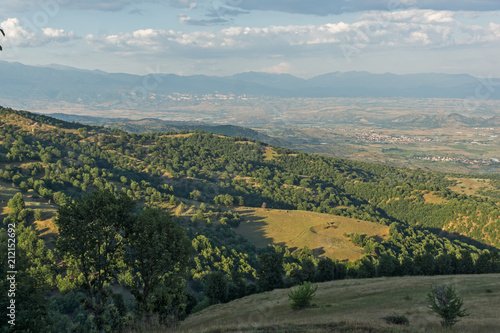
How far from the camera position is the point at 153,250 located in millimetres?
26109

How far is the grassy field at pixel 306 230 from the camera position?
319 feet

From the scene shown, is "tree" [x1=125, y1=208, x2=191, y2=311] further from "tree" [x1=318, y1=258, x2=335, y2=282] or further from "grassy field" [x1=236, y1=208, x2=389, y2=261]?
"grassy field" [x1=236, y1=208, x2=389, y2=261]

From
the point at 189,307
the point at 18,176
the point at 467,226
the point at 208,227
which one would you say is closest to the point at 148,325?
the point at 189,307

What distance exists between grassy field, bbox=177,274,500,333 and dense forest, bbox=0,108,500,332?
25.4 ft

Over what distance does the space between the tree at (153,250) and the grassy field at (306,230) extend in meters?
72.7

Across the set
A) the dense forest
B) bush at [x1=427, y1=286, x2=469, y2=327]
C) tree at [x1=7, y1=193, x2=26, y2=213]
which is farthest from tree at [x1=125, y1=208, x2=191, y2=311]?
tree at [x1=7, y1=193, x2=26, y2=213]

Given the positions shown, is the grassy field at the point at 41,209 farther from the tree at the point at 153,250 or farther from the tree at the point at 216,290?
the tree at the point at 153,250

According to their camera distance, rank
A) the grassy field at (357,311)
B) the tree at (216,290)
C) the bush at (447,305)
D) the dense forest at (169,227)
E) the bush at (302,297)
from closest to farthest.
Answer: the bush at (447,305) < the grassy field at (357,311) < the dense forest at (169,227) < the bush at (302,297) < the tree at (216,290)

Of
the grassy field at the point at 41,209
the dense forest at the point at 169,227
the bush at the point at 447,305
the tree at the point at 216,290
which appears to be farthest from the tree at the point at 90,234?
the grassy field at the point at 41,209

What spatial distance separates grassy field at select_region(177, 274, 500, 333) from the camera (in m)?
22.7

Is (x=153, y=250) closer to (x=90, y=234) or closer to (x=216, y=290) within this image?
(x=90, y=234)

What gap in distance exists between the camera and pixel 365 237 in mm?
102625

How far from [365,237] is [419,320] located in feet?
267

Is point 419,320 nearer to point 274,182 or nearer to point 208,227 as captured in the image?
point 208,227
